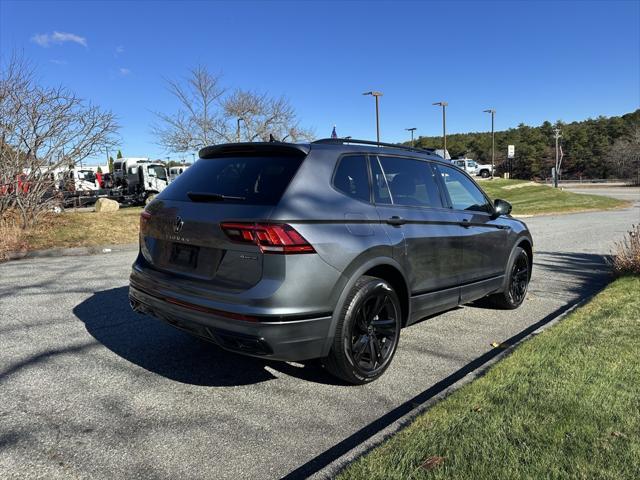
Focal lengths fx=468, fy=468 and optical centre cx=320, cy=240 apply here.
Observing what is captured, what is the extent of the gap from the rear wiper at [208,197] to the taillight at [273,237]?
1.07 feet

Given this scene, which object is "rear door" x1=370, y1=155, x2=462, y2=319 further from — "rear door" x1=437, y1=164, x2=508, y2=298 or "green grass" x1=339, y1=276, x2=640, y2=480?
"green grass" x1=339, y1=276, x2=640, y2=480

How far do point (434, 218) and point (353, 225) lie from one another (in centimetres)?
122

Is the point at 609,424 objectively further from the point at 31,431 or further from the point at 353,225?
the point at 31,431

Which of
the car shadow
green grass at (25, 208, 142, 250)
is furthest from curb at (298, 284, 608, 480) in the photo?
green grass at (25, 208, 142, 250)

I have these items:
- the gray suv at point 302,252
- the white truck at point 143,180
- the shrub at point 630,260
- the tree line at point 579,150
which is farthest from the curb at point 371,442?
the tree line at point 579,150

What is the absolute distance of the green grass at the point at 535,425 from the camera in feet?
7.57

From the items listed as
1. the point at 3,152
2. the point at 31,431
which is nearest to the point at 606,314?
the point at 31,431

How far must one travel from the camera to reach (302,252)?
9.80 feet

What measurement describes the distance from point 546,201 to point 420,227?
91.4ft

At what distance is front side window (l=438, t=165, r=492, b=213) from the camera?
479 centimetres

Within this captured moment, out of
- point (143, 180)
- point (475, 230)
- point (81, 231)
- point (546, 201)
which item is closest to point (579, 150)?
point (546, 201)

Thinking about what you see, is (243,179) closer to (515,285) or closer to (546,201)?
(515,285)

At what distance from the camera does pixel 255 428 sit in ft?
9.68

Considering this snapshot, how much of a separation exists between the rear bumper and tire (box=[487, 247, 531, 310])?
130 inches
